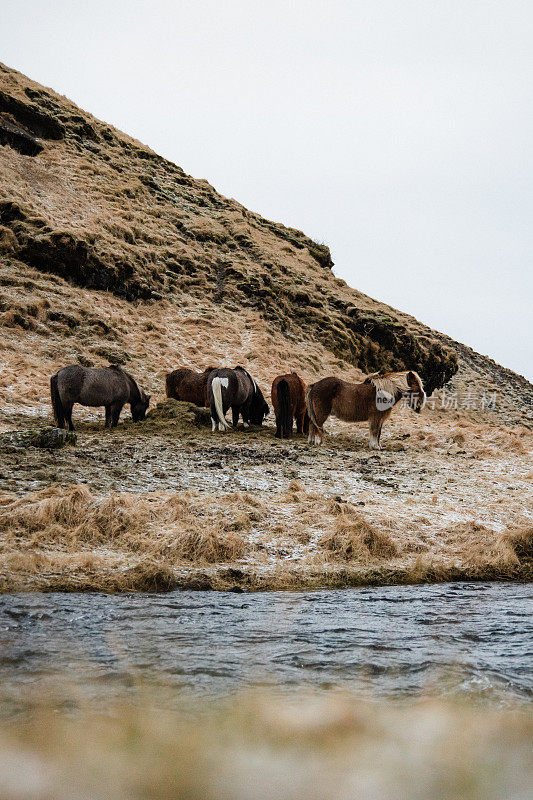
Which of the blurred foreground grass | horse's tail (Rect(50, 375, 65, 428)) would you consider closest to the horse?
horse's tail (Rect(50, 375, 65, 428))

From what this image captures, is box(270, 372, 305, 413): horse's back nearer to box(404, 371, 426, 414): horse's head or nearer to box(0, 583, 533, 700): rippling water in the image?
box(404, 371, 426, 414): horse's head

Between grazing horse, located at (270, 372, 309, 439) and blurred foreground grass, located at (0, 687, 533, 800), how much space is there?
11.9 metres

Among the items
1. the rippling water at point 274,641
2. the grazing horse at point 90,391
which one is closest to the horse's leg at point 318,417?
the grazing horse at point 90,391

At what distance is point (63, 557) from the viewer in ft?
19.8

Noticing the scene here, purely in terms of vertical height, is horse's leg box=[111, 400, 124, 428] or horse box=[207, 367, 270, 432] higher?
horse box=[207, 367, 270, 432]

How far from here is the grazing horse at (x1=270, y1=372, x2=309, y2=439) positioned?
14898 mm

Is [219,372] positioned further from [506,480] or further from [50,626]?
[50,626]

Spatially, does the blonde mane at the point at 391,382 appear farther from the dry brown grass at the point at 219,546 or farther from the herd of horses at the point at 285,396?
Result: the dry brown grass at the point at 219,546

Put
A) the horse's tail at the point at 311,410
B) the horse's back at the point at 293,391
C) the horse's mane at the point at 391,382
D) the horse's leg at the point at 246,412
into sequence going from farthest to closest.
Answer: the horse's leg at the point at 246,412, the horse's back at the point at 293,391, the horse's mane at the point at 391,382, the horse's tail at the point at 311,410

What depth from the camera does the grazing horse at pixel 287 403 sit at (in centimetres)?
1490

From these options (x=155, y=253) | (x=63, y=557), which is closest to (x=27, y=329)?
(x=155, y=253)

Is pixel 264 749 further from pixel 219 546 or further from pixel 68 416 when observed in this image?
pixel 68 416

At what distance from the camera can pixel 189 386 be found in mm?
16438

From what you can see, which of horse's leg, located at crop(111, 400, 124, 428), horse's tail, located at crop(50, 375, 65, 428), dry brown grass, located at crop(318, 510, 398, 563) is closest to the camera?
dry brown grass, located at crop(318, 510, 398, 563)
